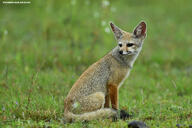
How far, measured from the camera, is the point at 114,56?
6.05 meters

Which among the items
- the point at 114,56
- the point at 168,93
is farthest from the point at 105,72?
the point at 168,93

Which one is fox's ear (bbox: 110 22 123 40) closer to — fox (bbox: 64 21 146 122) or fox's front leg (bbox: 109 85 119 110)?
fox (bbox: 64 21 146 122)

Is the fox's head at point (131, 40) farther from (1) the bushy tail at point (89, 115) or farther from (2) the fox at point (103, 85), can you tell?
(1) the bushy tail at point (89, 115)

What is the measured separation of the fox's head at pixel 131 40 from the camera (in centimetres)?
585

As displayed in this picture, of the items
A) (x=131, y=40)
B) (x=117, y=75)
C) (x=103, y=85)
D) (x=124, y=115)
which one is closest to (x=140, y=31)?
(x=131, y=40)

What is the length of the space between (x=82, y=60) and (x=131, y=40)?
3395 mm

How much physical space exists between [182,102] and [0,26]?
618 cm

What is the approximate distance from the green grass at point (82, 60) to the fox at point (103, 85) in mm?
256

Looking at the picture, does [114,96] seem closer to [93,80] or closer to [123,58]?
[93,80]

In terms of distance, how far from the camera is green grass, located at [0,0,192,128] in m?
5.46

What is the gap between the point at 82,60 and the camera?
9219mm

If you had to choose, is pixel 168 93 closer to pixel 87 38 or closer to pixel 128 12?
pixel 87 38

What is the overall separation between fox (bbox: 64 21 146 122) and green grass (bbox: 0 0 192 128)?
0.26 meters

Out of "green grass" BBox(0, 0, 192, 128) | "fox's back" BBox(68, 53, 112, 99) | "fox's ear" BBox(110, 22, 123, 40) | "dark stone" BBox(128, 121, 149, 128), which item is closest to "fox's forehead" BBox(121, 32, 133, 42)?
"fox's ear" BBox(110, 22, 123, 40)
